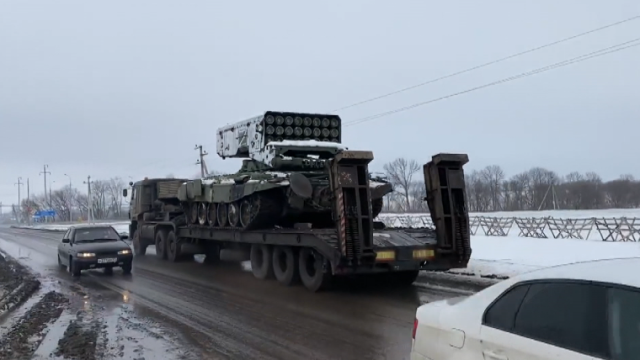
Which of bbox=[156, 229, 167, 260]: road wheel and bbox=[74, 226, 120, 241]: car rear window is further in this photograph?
bbox=[156, 229, 167, 260]: road wheel

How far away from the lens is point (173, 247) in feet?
62.4

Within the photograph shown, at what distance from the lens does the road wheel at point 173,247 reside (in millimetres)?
18672

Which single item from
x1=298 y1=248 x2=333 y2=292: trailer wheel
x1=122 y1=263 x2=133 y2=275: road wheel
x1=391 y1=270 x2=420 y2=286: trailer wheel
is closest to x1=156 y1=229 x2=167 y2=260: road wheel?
x1=122 y1=263 x2=133 y2=275: road wheel

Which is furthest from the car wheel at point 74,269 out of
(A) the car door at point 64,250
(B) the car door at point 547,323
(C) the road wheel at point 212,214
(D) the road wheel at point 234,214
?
(B) the car door at point 547,323

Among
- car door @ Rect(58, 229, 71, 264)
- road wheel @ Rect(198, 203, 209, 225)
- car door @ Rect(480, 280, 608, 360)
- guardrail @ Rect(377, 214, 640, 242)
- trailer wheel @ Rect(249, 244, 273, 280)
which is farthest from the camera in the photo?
guardrail @ Rect(377, 214, 640, 242)

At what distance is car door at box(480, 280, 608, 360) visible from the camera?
3.25 metres

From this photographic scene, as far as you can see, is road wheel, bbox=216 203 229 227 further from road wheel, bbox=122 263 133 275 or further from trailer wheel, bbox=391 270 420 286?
trailer wheel, bbox=391 270 420 286

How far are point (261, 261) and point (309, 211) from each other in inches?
74.2

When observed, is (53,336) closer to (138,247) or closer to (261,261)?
(261,261)

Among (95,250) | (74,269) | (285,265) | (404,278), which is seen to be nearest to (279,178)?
(285,265)

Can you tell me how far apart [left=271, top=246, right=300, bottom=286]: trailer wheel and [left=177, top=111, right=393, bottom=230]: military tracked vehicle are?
864 millimetres

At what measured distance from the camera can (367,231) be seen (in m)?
10.6

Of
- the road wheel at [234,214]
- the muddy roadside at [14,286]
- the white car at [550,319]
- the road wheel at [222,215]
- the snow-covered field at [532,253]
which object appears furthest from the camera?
the road wheel at [222,215]

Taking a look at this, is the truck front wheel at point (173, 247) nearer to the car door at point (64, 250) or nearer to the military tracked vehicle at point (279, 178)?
the military tracked vehicle at point (279, 178)
